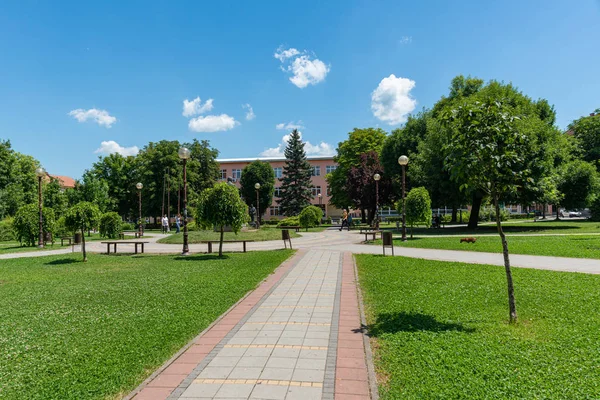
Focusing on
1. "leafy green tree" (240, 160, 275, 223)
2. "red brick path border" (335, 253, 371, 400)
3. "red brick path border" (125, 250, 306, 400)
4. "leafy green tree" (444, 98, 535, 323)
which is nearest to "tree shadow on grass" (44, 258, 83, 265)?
"red brick path border" (125, 250, 306, 400)

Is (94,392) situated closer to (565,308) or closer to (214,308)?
(214,308)

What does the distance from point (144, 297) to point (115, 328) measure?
81.6 inches

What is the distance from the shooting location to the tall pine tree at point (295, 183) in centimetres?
4950

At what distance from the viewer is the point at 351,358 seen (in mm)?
4043

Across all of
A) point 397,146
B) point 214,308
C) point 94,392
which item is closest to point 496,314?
point 214,308

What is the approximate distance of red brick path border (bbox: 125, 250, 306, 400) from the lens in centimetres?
337

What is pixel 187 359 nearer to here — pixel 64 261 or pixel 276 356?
pixel 276 356

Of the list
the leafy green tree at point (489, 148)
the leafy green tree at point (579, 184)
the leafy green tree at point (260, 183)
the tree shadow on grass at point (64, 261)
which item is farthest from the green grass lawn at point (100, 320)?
the leafy green tree at point (260, 183)

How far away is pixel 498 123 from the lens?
5.10m

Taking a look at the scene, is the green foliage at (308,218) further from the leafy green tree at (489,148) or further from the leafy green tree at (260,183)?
the leafy green tree at (489,148)

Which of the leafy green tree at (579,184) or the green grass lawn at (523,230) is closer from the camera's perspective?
the green grass lawn at (523,230)

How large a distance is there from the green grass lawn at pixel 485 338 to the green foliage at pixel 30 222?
64.0ft

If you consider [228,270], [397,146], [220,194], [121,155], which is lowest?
[228,270]

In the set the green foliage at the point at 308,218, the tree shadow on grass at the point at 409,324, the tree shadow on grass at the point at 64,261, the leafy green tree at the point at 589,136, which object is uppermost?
the leafy green tree at the point at 589,136
